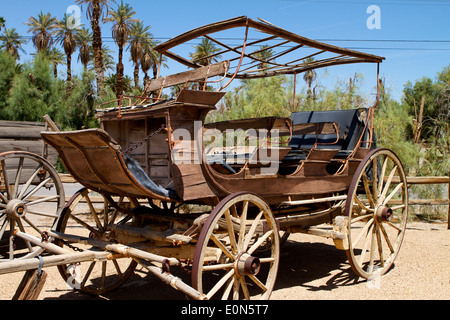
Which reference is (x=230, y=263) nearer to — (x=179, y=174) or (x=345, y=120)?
(x=179, y=174)

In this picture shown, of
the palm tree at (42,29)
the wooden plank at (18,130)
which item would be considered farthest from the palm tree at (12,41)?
the wooden plank at (18,130)

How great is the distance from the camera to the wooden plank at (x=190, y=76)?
3656mm

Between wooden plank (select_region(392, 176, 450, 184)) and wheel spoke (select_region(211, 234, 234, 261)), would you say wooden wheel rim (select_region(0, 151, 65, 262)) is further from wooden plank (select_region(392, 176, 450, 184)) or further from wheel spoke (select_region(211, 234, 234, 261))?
wooden plank (select_region(392, 176, 450, 184))

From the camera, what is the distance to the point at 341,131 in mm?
5953

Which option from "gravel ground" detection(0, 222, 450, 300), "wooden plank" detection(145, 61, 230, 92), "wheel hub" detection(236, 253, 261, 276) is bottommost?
"gravel ground" detection(0, 222, 450, 300)

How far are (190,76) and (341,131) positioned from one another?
9.19 feet

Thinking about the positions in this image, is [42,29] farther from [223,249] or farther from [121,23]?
[223,249]

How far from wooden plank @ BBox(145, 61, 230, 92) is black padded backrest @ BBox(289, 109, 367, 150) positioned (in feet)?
7.74

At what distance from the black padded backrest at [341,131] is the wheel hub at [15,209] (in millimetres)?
3633

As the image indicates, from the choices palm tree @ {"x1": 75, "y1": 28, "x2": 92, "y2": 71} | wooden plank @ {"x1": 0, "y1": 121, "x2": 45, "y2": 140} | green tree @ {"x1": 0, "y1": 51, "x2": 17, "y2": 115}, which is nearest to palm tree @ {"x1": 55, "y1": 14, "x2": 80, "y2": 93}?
palm tree @ {"x1": 75, "y1": 28, "x2": 92, "y2": 71}

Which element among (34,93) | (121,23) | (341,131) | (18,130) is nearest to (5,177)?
(18,130)

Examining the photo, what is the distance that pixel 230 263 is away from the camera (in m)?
3.56

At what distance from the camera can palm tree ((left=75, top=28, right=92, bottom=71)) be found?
2903 cm
